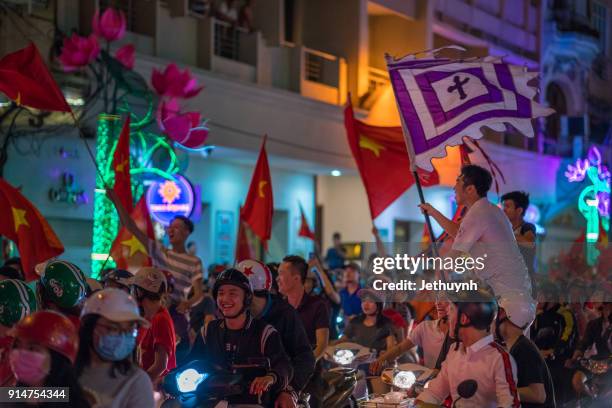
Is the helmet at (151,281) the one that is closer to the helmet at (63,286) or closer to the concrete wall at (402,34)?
the helmet at (63,286)

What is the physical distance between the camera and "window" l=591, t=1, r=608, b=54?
24356 mm

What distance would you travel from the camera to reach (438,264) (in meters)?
8.98

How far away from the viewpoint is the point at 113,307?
563 centimetres

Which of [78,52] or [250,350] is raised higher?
[78,52]

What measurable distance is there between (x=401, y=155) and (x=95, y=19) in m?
6.13

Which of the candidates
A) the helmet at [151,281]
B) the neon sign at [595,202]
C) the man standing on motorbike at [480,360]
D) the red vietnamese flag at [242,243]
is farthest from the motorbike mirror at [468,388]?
the neon sign at [595,202]

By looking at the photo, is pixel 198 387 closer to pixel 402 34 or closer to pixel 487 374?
pixel 487 374

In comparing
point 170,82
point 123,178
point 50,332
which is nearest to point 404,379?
point 50,332

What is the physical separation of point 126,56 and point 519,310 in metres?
11.9

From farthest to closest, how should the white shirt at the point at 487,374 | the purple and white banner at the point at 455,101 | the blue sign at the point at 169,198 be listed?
the blue sign at the point at 169,198, the purple and white banner at the point at 455,101, the white shirt at the point at 487,374

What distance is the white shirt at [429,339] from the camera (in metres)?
9.73

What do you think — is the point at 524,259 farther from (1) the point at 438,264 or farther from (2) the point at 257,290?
(2) the point at 257,290

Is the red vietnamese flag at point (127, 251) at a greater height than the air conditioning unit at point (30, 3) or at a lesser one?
lesser

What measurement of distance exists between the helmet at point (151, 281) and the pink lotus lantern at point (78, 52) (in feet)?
30.2
